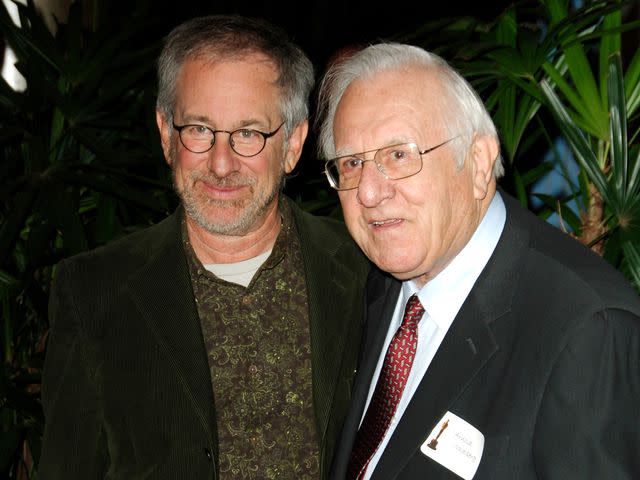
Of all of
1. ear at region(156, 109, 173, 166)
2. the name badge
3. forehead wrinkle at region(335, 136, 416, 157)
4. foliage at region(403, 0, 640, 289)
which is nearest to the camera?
the name badge

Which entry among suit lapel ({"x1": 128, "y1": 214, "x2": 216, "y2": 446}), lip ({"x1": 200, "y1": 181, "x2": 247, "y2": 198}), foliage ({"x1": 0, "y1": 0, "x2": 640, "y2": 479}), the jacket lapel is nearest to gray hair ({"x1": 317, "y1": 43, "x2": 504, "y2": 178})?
lip ({"x1": 200, "y1": 181, "x2": 247, "y2": 198})

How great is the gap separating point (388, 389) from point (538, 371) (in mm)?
428

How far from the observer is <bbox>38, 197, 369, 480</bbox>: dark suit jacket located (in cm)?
200

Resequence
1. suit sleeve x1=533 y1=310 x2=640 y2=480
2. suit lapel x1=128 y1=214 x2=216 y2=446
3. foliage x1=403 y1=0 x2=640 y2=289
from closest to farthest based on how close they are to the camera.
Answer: suit sleeve x1=533 y1=310 x2=640 y2=480 < suit lapel x1=128 y1=214 x2=216 y2=446 < foliage x1=403 y1=0 x2=640 y2=289

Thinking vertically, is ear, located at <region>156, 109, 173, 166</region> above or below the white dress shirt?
above

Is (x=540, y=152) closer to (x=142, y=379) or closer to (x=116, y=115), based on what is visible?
(x=116, y=115)

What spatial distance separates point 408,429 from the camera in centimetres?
162

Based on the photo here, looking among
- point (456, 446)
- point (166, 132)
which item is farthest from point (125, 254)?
point (456, 446)

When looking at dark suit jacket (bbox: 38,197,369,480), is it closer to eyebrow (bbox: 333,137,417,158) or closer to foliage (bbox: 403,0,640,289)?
eyebrow (bbox: 333,137,417,158)

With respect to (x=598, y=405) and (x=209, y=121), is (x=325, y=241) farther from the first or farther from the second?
(x=598, y=405)

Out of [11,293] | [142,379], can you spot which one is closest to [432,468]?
[142,379]

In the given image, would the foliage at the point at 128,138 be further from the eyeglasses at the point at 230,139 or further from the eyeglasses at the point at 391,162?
the eyeglasses at the point at 391,162

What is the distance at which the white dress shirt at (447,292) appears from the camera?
1729mm

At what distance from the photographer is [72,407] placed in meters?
2.05
